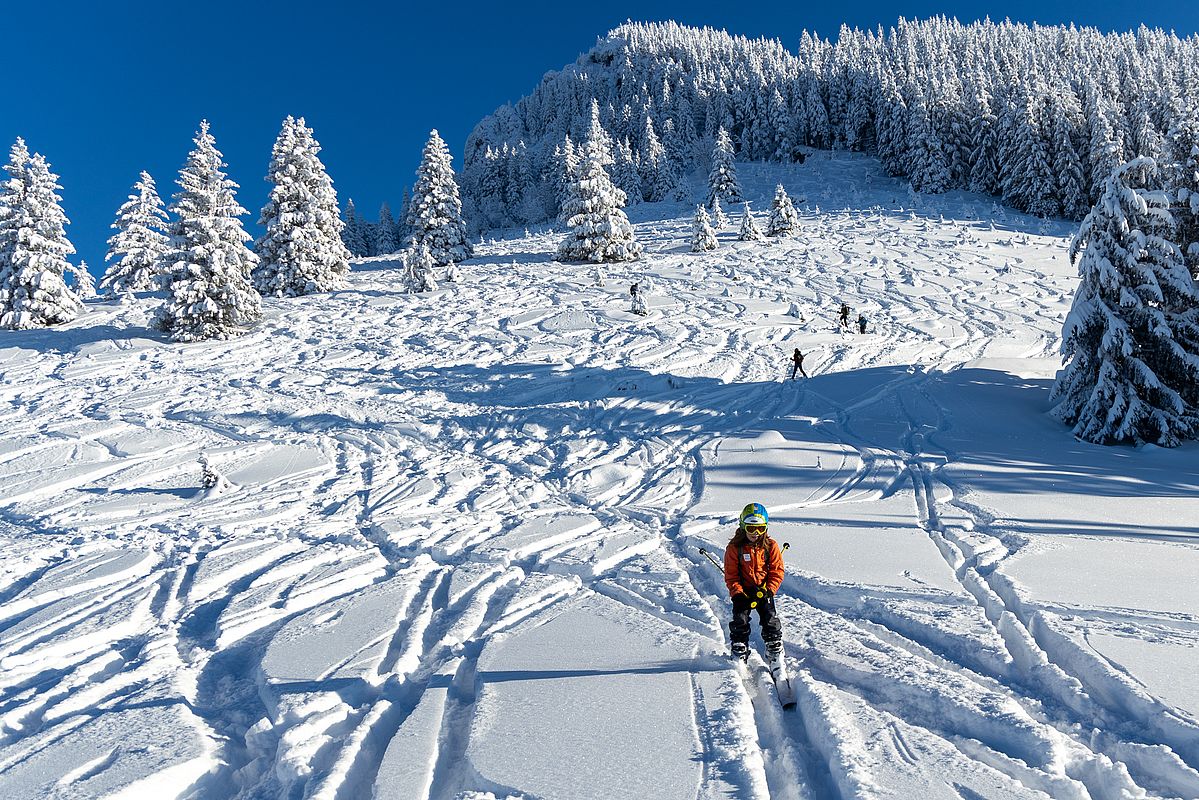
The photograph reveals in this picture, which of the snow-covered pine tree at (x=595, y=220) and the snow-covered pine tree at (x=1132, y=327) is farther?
the snow-covered pine tree at (x=595, y=220)

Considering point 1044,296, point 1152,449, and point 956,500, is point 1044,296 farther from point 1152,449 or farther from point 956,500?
point 956,500

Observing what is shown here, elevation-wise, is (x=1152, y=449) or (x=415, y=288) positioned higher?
(x=415, y=288)

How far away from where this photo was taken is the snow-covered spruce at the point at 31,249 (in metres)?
27.7

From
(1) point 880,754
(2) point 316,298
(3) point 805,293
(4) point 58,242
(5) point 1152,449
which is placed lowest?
(5) point 1152,449

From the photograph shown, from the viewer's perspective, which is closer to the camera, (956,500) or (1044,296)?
(956,500)

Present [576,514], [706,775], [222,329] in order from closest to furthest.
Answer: [706,775] < [576,514] < [222,329]

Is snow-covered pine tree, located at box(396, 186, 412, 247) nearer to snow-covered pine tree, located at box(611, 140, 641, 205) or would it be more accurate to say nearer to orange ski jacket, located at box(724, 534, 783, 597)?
snow-covered pine tree, located at box(611, 140, 641, 205)

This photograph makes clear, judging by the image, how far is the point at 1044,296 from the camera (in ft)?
97.3

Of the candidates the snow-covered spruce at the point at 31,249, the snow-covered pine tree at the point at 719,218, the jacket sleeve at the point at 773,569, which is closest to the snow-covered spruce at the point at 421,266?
the snow-covered spruce at the point at 31,249

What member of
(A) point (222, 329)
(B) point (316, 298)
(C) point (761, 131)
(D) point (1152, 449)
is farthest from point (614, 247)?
(C) point (761, 131)

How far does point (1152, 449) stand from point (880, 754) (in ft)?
44.0

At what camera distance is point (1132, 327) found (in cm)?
1425

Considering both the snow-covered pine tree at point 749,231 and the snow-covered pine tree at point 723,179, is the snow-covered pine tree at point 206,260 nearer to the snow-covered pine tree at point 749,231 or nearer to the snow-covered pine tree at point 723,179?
the snow-covered pine tree at point 749,231

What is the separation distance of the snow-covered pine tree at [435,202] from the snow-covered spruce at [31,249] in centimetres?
1754
